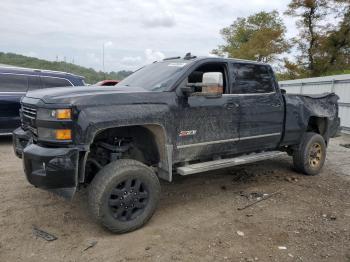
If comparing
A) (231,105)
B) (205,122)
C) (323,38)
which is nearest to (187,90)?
(205,122)

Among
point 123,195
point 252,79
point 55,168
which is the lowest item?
point 123,195

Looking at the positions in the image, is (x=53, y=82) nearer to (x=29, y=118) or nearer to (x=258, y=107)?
(x=29, y=118)

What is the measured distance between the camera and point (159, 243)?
3738 millimetres

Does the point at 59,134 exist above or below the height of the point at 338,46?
below

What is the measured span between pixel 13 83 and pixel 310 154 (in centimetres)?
715

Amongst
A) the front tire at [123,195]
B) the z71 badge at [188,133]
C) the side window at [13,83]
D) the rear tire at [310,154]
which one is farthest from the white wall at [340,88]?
the front tire at [123,195]

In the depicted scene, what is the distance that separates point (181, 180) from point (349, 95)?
9633 millimetres

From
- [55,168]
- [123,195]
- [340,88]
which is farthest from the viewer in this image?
[340,88]

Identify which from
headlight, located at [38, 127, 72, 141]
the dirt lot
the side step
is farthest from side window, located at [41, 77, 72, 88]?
headlight, located at [38, 127, 72, 141]

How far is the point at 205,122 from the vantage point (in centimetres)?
467

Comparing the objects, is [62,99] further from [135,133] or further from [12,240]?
[12,240]

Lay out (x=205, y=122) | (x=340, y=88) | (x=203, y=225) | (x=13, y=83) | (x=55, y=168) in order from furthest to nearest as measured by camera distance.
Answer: (x=340, y=88) < (x=13, y=83) < (x=205, y=122) < (x=203, y=225) < (x=55, y=168)

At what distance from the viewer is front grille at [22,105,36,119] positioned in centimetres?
394

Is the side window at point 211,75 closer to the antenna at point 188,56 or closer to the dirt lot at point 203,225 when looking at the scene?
the antenna at point 188,56
